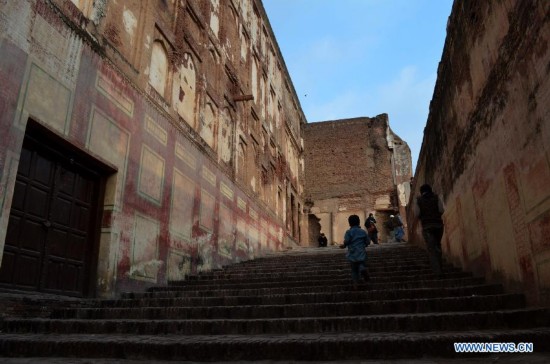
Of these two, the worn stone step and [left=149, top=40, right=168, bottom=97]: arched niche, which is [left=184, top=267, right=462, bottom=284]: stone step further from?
[left=149, top=40, right=168, bottom=97]: arched niche

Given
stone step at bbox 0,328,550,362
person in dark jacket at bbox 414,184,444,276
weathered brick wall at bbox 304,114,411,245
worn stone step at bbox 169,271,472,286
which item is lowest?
stone step at bbox 0,328,550,362

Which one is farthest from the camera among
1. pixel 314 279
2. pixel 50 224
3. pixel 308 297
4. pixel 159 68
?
pixel 159 68

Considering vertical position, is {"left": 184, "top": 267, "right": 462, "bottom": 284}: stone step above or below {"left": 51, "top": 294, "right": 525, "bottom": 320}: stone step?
above

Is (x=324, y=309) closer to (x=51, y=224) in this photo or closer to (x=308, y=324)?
(x=308, y=324)

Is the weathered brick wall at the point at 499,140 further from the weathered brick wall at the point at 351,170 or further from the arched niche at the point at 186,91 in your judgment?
the weathered brick wall at the point at 351,170

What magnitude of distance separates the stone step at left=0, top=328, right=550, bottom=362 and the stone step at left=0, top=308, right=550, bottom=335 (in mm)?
A: 181

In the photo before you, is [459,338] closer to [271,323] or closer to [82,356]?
[271,323]

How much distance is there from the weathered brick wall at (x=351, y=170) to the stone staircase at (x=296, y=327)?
1979cm

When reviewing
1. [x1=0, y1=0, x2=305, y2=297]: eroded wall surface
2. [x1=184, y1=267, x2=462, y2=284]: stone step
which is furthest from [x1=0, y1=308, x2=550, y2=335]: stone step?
[x1=184, y1=267, x2=462, y2=284]: stone step

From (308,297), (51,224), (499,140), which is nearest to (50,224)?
(51,224)

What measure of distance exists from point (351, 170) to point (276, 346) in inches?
974

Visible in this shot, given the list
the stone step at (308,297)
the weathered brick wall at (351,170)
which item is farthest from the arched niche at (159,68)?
the weathered brick wall at (351,170)

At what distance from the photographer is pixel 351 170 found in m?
27.7

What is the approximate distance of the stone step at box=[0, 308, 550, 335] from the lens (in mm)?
3896
